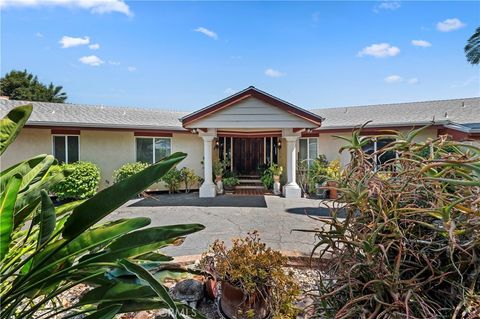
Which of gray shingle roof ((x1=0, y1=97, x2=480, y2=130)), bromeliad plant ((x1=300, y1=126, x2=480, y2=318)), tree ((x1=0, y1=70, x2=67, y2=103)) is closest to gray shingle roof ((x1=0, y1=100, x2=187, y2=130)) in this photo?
gray shingle roof ((x1=0, y1=97, x2=480, y2=130))

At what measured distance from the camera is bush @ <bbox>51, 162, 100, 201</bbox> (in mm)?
10078

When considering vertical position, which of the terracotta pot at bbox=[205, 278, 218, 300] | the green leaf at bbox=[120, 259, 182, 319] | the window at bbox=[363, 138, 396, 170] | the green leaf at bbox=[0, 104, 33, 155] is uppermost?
the green leaf at bbox=[0, 104, 33, 155]

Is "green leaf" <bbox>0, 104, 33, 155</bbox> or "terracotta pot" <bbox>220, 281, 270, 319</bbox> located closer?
"green leaf" <bbox>0, 104, 33, 155</bbox>

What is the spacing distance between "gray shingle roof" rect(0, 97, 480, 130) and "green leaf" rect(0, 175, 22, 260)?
37.6 ft

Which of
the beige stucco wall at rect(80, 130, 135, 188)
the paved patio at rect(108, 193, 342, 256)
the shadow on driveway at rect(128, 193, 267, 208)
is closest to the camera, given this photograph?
the paved patio at rect(108, 193, 342, 256)

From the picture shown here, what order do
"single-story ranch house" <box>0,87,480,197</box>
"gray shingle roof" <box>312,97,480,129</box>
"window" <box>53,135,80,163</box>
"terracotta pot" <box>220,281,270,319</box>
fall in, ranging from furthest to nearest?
"gray shingle roof" <box>312,97,480,129</box>
"window" <box>53,135,80,163</box>
"single-story ranch house" <box>0,87,480,197</box>
"terracotta pot" <box>220,281,270,319</box>

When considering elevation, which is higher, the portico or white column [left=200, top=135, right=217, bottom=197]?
the portico

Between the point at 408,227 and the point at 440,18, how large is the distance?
10054 mm

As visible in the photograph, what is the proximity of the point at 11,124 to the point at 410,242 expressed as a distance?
2227 mm

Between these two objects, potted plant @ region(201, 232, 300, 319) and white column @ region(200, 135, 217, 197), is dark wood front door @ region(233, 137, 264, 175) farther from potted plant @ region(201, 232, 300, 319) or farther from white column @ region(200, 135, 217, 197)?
potted plant @ region(201, 232, 300, 319)

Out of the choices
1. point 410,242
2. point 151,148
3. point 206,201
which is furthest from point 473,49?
point 151,148

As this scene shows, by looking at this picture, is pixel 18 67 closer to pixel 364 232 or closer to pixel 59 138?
pixel 59 138

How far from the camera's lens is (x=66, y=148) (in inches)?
452

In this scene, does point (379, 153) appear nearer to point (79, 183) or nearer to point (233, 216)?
point (233, 216)
